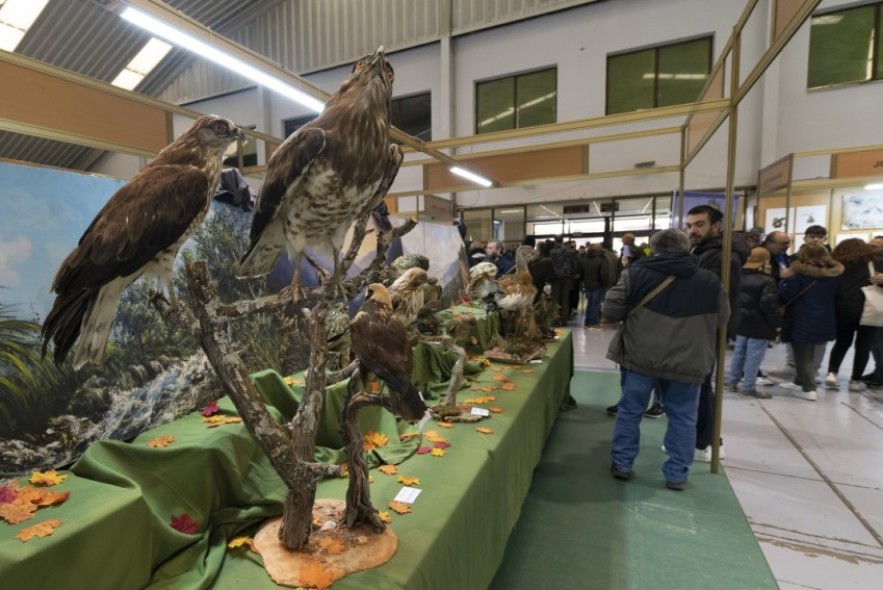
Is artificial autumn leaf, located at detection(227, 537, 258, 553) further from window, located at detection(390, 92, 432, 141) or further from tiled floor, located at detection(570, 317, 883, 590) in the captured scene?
window, located at detection(390, 92, 432, 141)

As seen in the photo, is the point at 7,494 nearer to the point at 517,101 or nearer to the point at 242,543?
the point at 242,543

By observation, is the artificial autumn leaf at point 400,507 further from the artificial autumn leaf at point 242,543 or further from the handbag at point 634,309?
the handbag at point 634,309

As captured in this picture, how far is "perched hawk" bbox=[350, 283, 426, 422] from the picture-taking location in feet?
3.26

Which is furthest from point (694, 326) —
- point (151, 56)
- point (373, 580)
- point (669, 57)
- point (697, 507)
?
point (151, 56)

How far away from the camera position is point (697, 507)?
231 centimetres

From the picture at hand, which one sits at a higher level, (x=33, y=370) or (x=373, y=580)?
(x=33, y=370)

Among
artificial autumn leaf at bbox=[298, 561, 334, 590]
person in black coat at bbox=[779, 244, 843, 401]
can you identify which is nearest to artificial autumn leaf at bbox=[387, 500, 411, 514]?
artificial autumn leaf at bbox=[298, 561, 334, 590]

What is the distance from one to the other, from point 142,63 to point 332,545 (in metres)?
10.5

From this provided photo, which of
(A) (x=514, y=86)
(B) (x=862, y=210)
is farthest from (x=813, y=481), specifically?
(A) (x=514, y=86)

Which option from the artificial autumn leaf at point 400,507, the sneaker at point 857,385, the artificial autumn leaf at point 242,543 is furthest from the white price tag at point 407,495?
the sneaker at point 857,385

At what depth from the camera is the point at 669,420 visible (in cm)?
249

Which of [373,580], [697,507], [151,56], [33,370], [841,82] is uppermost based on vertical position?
[151,56]

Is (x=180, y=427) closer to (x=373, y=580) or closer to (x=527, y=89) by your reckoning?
(x=373, y=580)

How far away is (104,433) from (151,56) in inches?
388
